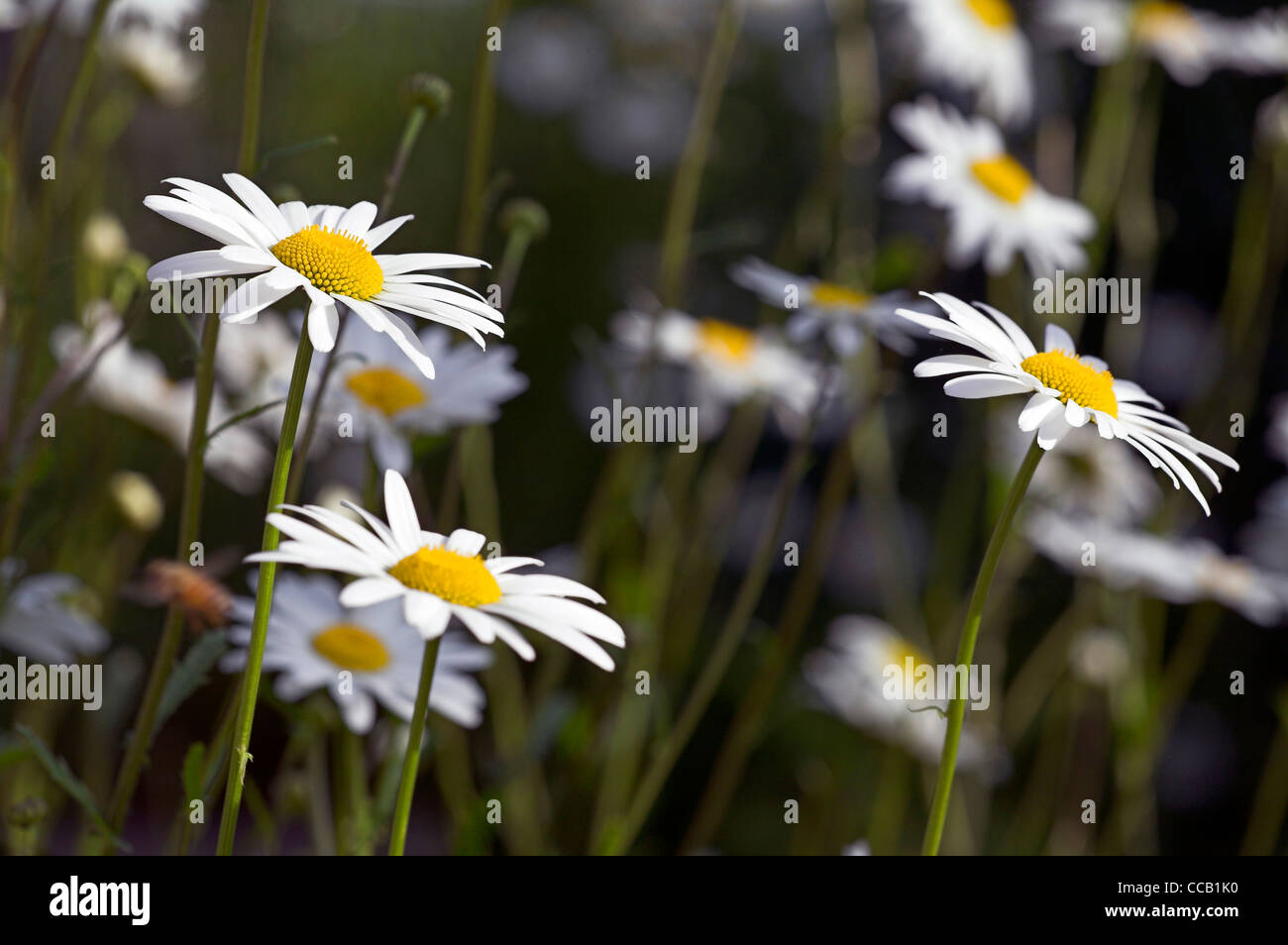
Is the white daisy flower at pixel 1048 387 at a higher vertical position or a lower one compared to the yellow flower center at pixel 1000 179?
lower

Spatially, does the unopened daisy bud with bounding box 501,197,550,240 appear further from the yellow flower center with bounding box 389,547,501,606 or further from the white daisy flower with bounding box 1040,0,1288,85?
the white daisy flower with bounding box 1040,0,1288,85

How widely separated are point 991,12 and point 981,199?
39cm

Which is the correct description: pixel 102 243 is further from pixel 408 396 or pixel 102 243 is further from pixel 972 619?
pixel 972 619

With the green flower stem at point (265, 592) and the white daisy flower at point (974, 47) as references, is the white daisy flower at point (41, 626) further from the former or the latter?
the white daisy flower at point (974, 47)

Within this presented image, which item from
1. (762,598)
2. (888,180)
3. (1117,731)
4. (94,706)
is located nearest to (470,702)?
(94,706)

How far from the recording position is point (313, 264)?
1.56ft

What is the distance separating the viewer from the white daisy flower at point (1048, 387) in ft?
1.61

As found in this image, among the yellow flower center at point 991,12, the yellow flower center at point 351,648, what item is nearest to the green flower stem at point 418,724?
the yellow flower center at point 351,648

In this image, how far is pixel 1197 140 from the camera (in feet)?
6.86

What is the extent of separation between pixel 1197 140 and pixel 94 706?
2.06 m

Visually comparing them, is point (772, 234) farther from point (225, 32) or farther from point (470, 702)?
point (470, 702)

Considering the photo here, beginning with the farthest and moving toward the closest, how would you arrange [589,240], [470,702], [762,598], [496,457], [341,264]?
[589,240], [496,457], [762,598], [470,702], [341,264]

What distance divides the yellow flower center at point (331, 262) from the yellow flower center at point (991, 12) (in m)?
1.01

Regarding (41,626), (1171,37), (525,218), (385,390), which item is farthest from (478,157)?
(1171,37)
